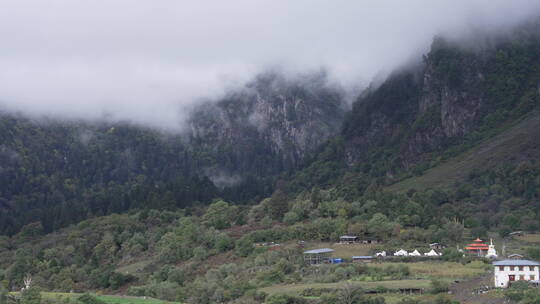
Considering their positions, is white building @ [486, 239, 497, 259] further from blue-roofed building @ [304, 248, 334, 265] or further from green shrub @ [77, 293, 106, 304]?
green shrub @ [77, 293, 106, 304]

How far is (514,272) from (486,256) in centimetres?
2037

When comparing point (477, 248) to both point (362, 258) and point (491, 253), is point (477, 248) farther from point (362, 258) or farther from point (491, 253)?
point (362, 258)

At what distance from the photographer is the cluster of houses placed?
108312 mm

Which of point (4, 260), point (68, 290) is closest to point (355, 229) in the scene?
point (68, 290)

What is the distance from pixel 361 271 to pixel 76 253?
240ft

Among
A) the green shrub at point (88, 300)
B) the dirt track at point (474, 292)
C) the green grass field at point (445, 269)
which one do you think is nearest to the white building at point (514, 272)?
the dirt track at point (474, 292)

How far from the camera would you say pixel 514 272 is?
10906cm

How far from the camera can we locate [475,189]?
17850 cm

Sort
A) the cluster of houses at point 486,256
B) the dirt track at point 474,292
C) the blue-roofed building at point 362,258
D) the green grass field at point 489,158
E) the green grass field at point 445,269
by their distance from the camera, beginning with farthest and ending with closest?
the green grass field at point 489,158 < the blue-roofed building at point 362,258 < the green grass field at point 445,269 < the cluster of houses at point 486,256 < the dirt track at point 474,292

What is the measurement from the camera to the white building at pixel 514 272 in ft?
355

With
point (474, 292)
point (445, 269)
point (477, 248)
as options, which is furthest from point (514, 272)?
point (477, 248)

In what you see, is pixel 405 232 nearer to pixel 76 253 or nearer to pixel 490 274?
pixel 490 274

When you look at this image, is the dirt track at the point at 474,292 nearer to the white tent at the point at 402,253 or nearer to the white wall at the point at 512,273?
the white wall at the point at 512,273

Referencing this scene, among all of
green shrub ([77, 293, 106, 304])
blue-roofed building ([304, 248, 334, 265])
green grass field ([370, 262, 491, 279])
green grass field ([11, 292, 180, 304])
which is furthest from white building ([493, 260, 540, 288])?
green shrub ([77, 293, 106, 304])
